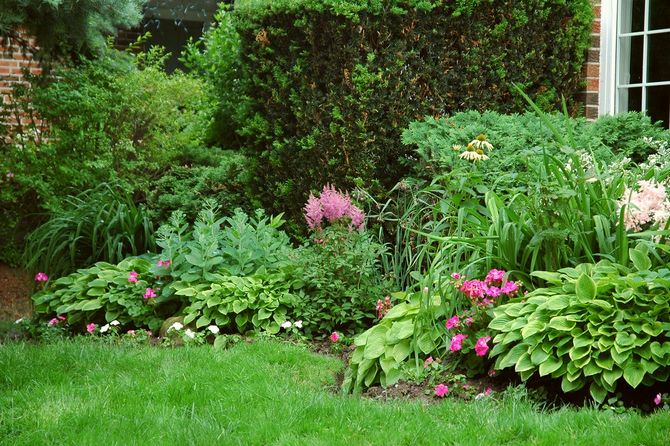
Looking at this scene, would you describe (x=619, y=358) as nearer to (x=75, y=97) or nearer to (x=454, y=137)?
(x=454, y=137)

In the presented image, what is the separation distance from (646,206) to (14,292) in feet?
21.6

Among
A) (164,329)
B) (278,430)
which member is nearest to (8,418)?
(278,430)

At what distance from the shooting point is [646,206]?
4.29m

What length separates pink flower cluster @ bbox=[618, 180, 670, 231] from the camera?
14.1 ft

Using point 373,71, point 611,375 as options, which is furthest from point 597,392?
point 373,71

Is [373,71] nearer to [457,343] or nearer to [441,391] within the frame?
[457,343]

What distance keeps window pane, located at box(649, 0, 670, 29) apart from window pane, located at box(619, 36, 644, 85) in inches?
6.8

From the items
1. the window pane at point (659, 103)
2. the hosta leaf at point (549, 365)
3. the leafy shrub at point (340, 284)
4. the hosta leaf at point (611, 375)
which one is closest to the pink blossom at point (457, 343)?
the hosta leaf at point (549, 365)

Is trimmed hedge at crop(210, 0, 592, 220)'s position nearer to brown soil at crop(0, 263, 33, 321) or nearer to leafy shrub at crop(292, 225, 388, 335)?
leafy shrub at crop(292, 225, 388, 335)

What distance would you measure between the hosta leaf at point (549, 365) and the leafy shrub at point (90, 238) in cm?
389

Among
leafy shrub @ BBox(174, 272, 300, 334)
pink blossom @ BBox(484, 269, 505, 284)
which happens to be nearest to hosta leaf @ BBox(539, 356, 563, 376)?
pink blossom @ BBox(484, 269, 505, 284)

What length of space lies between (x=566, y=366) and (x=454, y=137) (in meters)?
2.50

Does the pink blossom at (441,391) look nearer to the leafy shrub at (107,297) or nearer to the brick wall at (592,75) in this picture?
the leafy shrub at (107,297)

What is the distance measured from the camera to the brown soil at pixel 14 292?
333 inches
